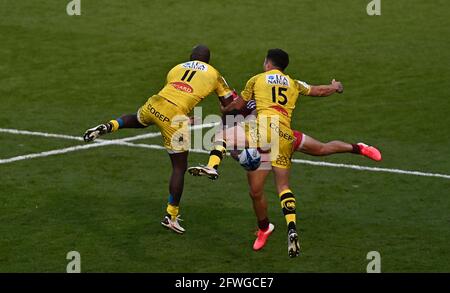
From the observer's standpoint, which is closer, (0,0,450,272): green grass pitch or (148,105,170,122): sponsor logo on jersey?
(0,0,450,272): green grass pitch

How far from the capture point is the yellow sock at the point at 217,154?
51.1ft

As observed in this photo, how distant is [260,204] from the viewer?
1588cm

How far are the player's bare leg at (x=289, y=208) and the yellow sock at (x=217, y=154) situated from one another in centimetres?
78

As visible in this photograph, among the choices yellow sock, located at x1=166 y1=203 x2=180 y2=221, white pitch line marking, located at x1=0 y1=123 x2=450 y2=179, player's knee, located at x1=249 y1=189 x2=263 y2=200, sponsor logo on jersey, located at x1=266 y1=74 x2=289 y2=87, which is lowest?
yellow sock, located at x1=166 y1=203 x2=180 y2=221

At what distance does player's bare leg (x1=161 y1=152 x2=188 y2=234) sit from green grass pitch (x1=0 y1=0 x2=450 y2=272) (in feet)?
0.57

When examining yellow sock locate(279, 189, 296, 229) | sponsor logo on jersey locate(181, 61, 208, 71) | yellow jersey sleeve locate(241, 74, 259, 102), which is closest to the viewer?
yellow sock locate(279, 189, 296, 229)

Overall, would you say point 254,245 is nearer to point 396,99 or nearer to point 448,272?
point 448,272

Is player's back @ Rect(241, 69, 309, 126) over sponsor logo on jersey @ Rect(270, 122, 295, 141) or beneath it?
over

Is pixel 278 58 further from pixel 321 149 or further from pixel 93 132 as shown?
pixel 93 132

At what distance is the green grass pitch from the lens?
15.8m

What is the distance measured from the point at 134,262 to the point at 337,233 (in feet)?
10.1

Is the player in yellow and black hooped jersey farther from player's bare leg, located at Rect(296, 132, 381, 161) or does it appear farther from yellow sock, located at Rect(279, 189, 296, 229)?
player's bare leg, located at Rect(296, 132, 381, 161)

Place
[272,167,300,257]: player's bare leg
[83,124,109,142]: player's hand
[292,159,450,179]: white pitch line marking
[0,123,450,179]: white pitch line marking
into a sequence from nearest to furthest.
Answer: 1. [272,167,300,257]: player's bare leg
2. [83,124,109,142]: player's hand
3. [292,159,450,179]: white pitch line marking
4. [0,123,450,179]: white pitch line marking

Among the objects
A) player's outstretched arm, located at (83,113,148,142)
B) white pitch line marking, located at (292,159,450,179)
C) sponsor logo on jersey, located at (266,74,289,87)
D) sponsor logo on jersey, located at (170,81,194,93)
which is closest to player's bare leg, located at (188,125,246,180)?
sponsor logo on jersey, located at (170,81,194,93)
